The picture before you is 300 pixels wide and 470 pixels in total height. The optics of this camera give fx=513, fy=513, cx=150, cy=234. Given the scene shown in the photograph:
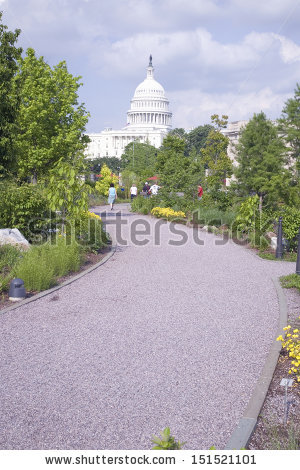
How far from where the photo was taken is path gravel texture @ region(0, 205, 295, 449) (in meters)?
Answer: 4.38

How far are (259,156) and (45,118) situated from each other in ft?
41.0

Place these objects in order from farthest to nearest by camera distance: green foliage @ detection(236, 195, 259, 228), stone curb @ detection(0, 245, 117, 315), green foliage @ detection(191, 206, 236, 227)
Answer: green foliage @ detection(191, 206, 236, 227), green foliage @ detection(236, 195, 259, 228), stone curb @ detection(0, 245, 117, 315)

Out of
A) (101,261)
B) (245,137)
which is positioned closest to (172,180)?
(245,137)

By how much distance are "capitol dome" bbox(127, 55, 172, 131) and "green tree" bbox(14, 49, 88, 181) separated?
129 metres

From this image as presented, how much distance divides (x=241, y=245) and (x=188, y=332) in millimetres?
10258

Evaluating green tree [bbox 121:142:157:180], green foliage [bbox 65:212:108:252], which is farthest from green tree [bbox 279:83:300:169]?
green tree [bbox 121:142:157:180]

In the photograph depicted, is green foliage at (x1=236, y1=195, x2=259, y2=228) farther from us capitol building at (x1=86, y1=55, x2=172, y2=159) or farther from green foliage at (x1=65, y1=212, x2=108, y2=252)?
us capitol building at (x1=86, y1=55, x2=172, y2=159)

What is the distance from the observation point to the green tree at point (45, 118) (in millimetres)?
22500

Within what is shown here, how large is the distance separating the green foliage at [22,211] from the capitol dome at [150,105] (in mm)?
139769

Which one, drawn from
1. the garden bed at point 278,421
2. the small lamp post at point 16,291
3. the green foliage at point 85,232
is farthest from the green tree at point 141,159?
the garden bed at point 278,421

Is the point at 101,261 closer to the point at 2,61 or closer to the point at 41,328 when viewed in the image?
the point at 41,328

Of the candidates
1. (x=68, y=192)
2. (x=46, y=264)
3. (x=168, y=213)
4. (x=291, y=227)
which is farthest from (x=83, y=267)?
(x=168, y=213)

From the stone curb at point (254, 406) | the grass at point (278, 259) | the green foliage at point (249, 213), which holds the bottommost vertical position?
the stone curb at point (254, 406)

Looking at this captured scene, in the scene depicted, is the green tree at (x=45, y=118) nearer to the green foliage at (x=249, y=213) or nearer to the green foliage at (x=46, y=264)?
the green foliage at (x=249, y=213)
